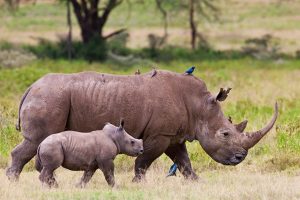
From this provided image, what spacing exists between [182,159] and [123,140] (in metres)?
1.62

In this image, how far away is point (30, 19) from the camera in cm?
6512

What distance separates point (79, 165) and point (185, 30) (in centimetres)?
4831

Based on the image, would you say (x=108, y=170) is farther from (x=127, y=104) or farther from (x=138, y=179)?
(x=127, y=104)

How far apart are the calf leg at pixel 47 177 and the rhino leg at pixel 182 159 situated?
220 cm

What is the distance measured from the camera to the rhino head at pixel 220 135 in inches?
504

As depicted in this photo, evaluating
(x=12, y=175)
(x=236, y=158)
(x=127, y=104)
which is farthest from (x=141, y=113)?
(x=12, y=175)

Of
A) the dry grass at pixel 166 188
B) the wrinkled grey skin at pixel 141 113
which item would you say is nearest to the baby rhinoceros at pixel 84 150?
the dry grass at pixel 166 188

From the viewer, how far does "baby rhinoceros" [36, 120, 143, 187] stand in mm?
11180

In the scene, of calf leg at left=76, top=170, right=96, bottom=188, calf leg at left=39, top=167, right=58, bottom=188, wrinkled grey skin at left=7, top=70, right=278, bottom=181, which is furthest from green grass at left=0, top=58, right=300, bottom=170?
calf leg at left=39, top=167, right=58, bottom=188

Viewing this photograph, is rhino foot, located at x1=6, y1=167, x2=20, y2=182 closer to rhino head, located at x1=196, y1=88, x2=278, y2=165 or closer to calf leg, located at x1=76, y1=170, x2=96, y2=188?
calf leg, located at x1=76, y1=170, x2=96, y2=188

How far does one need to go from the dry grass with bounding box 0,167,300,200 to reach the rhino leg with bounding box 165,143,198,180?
0.40 feet

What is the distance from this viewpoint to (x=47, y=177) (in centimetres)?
1128

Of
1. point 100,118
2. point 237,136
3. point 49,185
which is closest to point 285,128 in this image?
point 237,136

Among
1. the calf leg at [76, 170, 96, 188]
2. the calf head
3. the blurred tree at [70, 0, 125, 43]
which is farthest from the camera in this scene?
the blurred tree at [70, 0, 125, 43]
